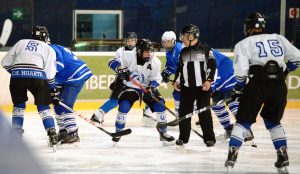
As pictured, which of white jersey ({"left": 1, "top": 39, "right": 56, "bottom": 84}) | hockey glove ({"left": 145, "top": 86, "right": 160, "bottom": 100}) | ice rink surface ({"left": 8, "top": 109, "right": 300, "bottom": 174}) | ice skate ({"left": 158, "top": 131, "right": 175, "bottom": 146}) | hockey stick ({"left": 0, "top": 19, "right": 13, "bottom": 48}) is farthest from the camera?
hockey stick ({"left": 0, "top": 19, "right": 13, "bottom": 48})

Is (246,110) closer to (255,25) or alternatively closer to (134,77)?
(255,25)

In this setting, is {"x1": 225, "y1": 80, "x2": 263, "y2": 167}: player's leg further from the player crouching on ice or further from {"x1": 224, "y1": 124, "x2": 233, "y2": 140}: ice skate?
{"x1": 224, "y1": 124, "x2": 233, "y2": 140}: ice skate

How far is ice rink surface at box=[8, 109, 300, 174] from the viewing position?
3857 millimetres

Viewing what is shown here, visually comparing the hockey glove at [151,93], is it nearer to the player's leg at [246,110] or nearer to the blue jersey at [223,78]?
the blue jersey at [223,78]

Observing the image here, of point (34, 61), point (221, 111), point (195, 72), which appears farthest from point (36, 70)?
point (221, 111)

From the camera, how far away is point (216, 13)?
1020 centimetres

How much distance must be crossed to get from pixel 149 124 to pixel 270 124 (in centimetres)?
326

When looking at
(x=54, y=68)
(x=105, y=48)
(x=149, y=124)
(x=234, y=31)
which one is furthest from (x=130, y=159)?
(x=234, y=31)

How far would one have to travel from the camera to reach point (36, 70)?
14.8 feet

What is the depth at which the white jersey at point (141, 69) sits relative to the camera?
199 inches

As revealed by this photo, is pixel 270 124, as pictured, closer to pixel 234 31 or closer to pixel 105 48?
pixel 105 48

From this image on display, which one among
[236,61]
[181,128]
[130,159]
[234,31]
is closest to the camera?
→ [236,61]

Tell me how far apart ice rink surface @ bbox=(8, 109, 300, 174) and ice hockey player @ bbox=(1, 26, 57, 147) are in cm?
32

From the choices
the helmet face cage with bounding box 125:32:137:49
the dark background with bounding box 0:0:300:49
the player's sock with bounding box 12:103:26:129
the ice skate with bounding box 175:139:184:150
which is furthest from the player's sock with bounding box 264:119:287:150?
the dark background with bounding box 0:0:300:49
